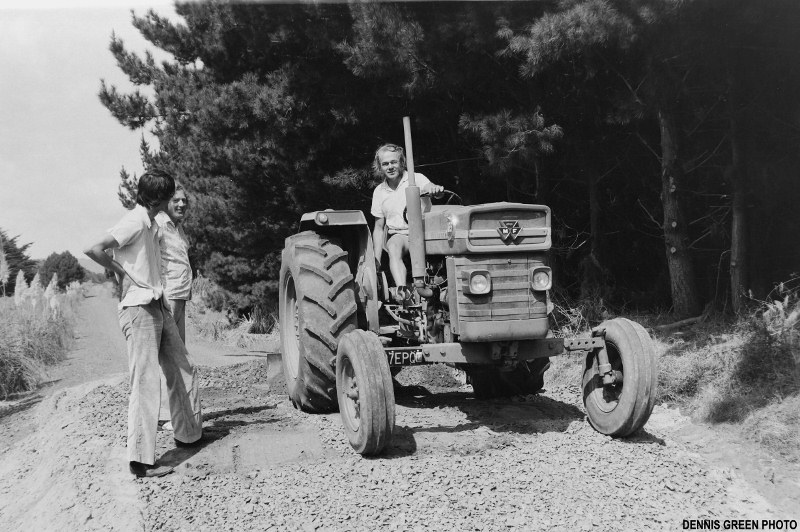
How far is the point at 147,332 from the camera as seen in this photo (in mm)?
4859

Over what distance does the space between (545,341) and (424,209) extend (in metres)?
1.42

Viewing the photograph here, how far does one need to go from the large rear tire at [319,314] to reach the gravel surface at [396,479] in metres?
0.23

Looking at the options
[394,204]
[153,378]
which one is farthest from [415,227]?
[153,378]

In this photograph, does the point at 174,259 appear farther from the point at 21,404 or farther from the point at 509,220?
the point at 21,404

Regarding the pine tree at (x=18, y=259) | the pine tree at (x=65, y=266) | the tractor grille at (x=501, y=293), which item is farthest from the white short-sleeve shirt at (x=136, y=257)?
the pine tree at (x=65, y=266)

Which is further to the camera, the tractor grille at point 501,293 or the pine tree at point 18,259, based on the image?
the pine tree at point 18,259

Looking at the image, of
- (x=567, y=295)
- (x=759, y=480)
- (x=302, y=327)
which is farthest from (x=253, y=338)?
(x=759, y=480)

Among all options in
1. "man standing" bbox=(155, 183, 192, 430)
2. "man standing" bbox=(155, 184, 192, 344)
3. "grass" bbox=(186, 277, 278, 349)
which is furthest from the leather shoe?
"grass" bbox=(186, 277, 278, 349)

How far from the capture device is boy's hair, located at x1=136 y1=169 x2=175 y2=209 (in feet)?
16.4

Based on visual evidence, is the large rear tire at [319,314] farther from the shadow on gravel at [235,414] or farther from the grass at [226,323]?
the grass at [226,323]

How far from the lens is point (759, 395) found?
5.75 m

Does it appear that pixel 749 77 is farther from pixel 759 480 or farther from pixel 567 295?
pixel 759 480

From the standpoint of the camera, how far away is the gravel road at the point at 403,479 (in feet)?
12.5

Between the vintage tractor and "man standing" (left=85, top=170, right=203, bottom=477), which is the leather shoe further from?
the vintage tractor
